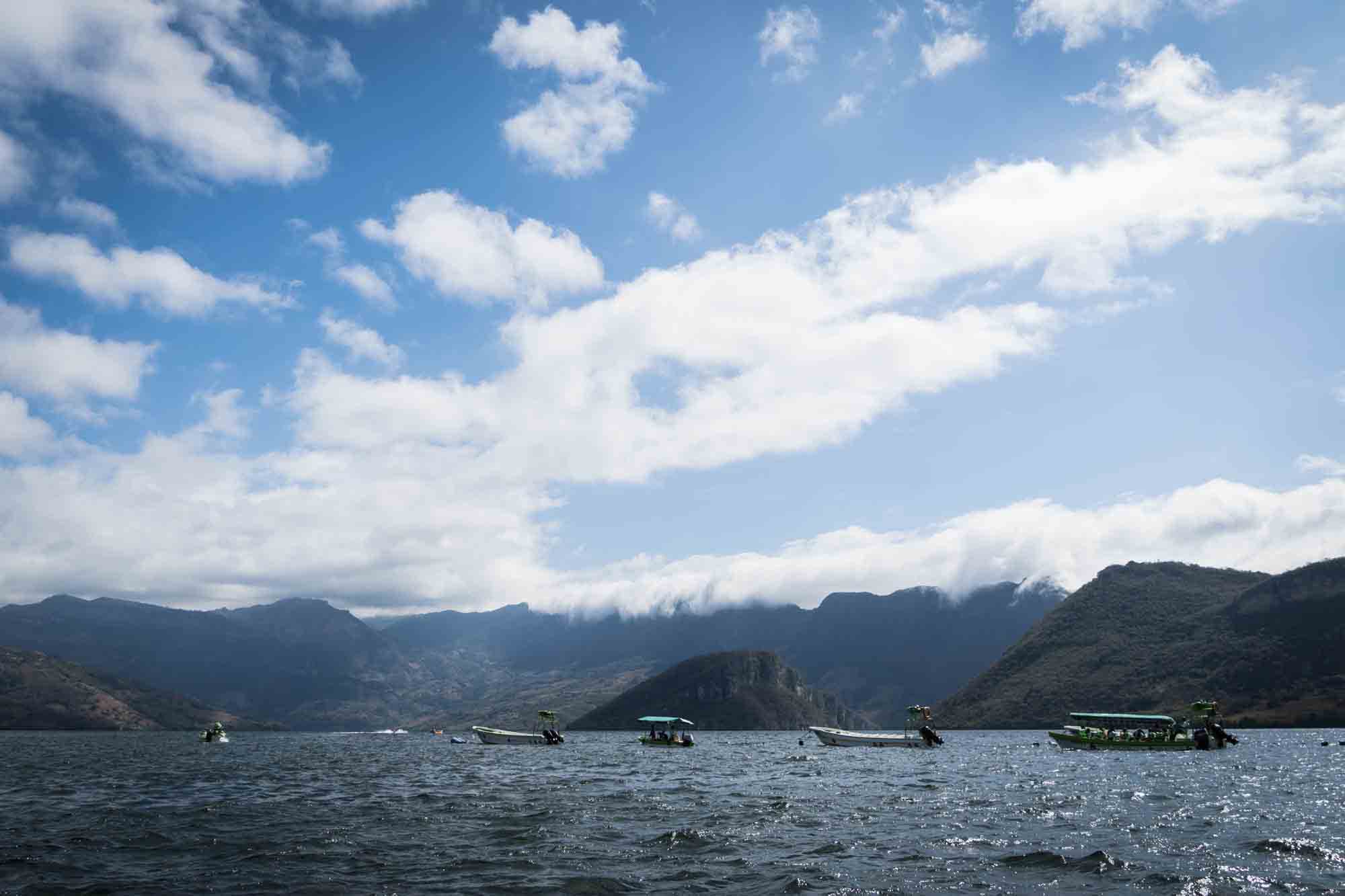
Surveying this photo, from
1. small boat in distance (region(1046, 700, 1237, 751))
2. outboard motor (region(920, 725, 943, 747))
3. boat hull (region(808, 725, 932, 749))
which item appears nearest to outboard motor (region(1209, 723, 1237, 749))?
small boat in distance (region(1046, 700, 1237, 751))

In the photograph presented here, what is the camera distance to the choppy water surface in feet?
94.8

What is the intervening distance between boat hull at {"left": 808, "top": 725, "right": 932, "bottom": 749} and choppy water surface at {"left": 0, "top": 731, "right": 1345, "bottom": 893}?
256ft

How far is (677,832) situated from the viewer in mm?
39375

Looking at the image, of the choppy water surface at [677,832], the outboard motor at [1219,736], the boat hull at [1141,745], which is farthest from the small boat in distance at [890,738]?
the choppy water surface at [677,832]

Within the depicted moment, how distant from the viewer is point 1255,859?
1283 inches

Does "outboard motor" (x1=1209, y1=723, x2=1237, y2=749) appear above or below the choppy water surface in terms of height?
below

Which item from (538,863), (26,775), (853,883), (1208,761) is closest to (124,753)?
(26,775)

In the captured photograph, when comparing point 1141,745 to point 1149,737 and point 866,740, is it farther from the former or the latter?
point 866,740

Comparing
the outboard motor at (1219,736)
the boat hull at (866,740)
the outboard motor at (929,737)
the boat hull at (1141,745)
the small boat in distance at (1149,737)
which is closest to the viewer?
the boat hull at (1141,745)

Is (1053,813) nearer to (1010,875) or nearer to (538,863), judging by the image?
(1010,875)

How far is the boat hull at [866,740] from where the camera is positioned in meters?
158

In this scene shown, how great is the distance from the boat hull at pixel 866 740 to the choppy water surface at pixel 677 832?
78111mm

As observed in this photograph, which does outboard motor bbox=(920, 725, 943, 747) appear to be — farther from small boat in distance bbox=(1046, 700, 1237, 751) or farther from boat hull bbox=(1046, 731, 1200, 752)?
boat hull bbox=(1046, 731, 1200, 752)

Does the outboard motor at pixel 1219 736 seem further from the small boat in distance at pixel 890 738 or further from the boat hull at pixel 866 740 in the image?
the boat hull at pixel 866 740
